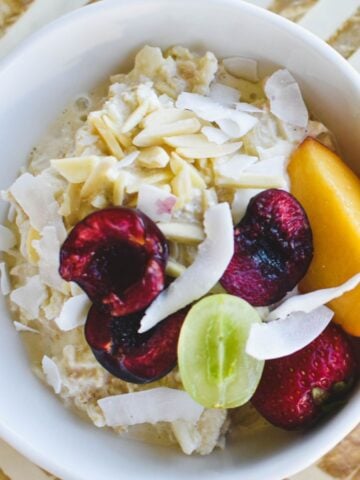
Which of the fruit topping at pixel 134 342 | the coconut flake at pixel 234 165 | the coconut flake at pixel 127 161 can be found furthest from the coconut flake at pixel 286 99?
the fruit topping at pixel 134 342

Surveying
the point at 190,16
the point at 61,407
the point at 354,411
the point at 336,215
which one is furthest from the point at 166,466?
the point at 190,16

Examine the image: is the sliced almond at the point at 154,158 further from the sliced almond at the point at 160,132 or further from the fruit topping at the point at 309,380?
the fruit topping at the point at 309,380

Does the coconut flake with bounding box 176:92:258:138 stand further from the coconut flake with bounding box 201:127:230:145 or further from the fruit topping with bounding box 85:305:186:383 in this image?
the fruit topping with bounding box 85:305:186:383

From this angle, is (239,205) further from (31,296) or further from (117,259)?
(31,296)

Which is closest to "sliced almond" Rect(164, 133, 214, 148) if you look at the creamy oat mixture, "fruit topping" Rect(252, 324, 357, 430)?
the creamy oat mixture

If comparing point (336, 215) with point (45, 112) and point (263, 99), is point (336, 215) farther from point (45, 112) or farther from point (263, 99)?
point (45, 112)

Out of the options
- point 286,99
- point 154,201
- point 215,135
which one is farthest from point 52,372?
point 286,99
